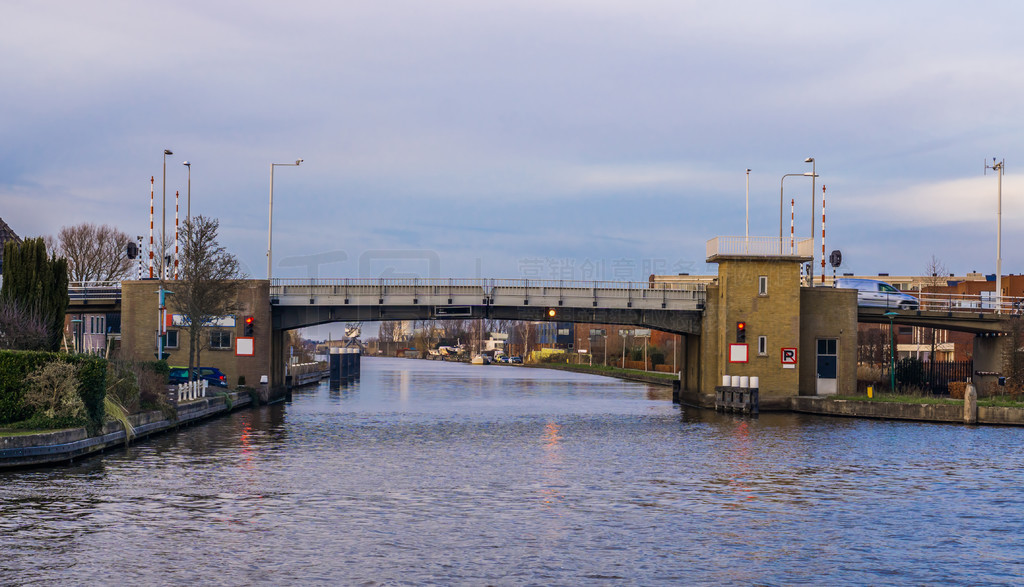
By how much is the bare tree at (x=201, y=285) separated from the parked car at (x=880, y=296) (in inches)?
1469

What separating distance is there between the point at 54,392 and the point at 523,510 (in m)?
16.3

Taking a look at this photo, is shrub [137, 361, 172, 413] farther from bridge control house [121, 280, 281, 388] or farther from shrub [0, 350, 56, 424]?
bridge control house [121, 280, 281, 388]

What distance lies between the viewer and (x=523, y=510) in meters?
25.4

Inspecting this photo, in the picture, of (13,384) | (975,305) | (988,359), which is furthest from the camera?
(988,359)

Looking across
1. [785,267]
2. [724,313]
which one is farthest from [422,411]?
[785,267]

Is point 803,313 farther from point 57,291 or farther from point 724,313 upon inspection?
point 57,291

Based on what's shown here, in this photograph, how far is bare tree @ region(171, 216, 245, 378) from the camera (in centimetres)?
5807

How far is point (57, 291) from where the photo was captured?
141 ft

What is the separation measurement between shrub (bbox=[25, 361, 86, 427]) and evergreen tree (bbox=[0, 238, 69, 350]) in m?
9.09

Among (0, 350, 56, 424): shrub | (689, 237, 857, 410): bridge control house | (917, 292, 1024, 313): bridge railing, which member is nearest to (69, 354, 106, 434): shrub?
(0, 350, 56, 424): shrub

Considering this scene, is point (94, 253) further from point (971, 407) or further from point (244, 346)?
point (971, 407)

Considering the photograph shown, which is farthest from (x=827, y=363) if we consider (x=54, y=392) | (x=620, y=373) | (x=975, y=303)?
(x=620, y=373)

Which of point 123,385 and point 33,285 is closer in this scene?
point 123,385

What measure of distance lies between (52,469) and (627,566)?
19.3 metres
